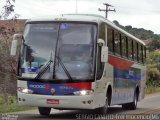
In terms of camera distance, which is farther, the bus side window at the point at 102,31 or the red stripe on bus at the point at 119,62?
the red stripe on bus at the point at 119,62

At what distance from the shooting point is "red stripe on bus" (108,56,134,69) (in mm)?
18481

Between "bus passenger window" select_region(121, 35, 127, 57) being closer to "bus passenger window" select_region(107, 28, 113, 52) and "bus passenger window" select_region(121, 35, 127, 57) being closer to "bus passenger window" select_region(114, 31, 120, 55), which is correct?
"bus passenger window" select_region(114, 31, 120, 55)

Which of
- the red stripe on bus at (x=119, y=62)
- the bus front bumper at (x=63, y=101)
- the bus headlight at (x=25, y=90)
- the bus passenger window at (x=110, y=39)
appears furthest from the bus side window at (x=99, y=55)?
the bus headlight at (x=25, y=90)

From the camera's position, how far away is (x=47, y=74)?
628 inches

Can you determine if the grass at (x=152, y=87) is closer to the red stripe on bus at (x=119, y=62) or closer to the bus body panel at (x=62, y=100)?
the red stripe on bus at (x=119, y=62)

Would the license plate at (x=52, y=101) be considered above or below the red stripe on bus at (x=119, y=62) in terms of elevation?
below

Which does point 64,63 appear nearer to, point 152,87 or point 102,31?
point 102,31

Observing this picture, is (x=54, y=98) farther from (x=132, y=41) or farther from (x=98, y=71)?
(x=132, y=41)

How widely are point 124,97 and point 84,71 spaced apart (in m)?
6.08

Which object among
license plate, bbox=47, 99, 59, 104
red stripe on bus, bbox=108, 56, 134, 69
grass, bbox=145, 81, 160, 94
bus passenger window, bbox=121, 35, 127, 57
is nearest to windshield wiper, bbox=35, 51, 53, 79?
license plate, bbox=47, 99, 59, 104

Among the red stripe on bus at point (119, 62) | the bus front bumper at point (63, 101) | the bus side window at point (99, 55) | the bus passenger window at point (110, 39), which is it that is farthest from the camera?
the red stripe on bus at point (119, 62)

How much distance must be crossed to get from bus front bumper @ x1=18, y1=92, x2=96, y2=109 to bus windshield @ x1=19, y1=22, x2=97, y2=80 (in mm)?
582

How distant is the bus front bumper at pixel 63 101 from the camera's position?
15.7 metres

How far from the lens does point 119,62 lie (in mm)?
19906
